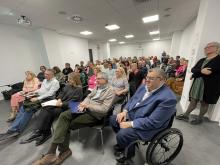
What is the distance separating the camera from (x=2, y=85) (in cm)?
439

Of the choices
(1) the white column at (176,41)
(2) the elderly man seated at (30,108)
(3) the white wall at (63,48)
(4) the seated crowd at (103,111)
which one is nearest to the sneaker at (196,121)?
(4) the seated crowd at (103,111)

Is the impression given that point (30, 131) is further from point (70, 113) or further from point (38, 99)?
point (70, 113)

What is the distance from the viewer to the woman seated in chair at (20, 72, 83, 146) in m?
1.86

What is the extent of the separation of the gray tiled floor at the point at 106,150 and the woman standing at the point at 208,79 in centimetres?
33

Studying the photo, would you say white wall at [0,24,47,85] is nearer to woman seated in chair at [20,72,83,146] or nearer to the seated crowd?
the seated crowd

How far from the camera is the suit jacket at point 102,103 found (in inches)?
62.1

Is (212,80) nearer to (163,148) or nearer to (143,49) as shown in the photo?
(163,148)

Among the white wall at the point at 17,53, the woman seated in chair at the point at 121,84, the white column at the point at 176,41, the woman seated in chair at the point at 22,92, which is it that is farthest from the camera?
the white column at the point at 176,41

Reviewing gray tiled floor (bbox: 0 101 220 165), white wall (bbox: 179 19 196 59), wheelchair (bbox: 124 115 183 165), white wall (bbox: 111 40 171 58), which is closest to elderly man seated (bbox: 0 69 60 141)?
gray tiled floor (bbox: 0 101 220 165)

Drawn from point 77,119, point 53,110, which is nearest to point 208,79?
point 77,119

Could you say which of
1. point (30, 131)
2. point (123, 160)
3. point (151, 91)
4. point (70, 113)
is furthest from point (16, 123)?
point (151, 91)

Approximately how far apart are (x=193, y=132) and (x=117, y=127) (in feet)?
4.48

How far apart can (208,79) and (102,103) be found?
70.4 inches

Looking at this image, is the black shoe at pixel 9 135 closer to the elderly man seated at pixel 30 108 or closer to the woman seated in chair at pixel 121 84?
the elderly man seated at pixel 30 108
